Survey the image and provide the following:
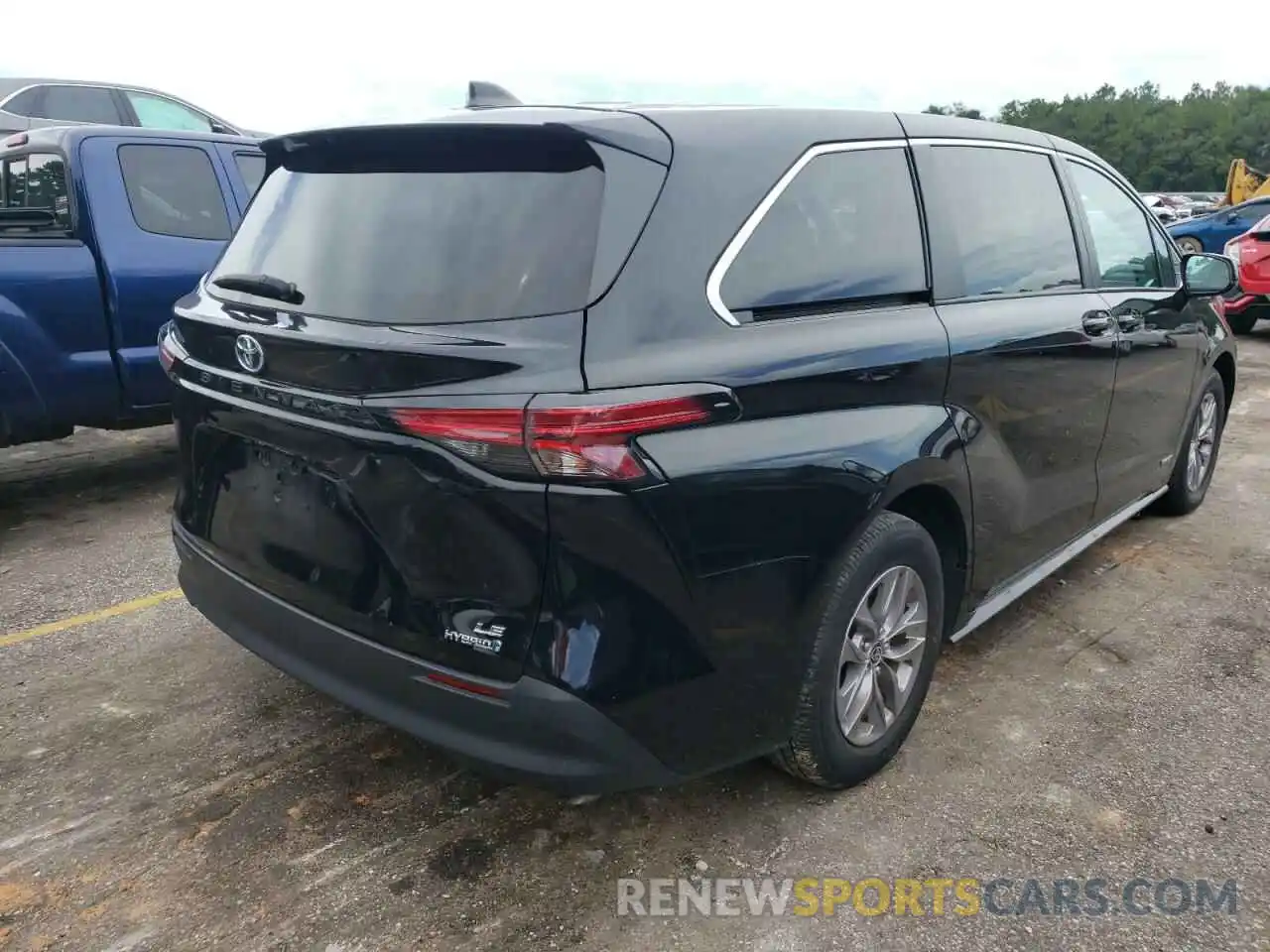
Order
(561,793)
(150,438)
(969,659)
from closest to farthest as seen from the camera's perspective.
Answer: (561,793) < (969,659) < (150,438)

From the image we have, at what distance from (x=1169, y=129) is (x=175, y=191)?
112816mm

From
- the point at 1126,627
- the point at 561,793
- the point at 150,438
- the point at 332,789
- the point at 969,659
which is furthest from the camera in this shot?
the point at 150,438

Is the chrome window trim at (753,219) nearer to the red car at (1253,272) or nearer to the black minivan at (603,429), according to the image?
the black minivan at (603,429)

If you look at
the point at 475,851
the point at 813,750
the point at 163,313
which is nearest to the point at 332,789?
the point at 475,851

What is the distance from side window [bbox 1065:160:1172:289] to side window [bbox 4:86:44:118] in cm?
1113

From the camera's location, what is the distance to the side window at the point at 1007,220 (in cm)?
308

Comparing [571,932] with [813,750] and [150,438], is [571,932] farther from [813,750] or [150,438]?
[150,438]

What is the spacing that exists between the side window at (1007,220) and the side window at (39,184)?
4369 mm

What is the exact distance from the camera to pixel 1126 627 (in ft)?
12.9

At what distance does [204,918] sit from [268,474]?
1.03m

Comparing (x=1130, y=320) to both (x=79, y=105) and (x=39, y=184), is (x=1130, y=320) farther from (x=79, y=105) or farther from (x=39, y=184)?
(x=79, y=105)

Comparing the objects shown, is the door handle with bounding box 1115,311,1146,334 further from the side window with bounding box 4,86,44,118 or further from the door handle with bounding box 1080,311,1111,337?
the side window with bounding box 4,86,44,118

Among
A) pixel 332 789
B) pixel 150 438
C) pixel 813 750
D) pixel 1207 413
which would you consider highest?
pixel 1207 413

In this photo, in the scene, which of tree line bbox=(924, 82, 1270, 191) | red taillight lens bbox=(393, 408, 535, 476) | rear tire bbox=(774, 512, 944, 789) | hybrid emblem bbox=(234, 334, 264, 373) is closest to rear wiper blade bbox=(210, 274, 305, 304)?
hybrid emblem bbox=(234, 334, 264, 373)
